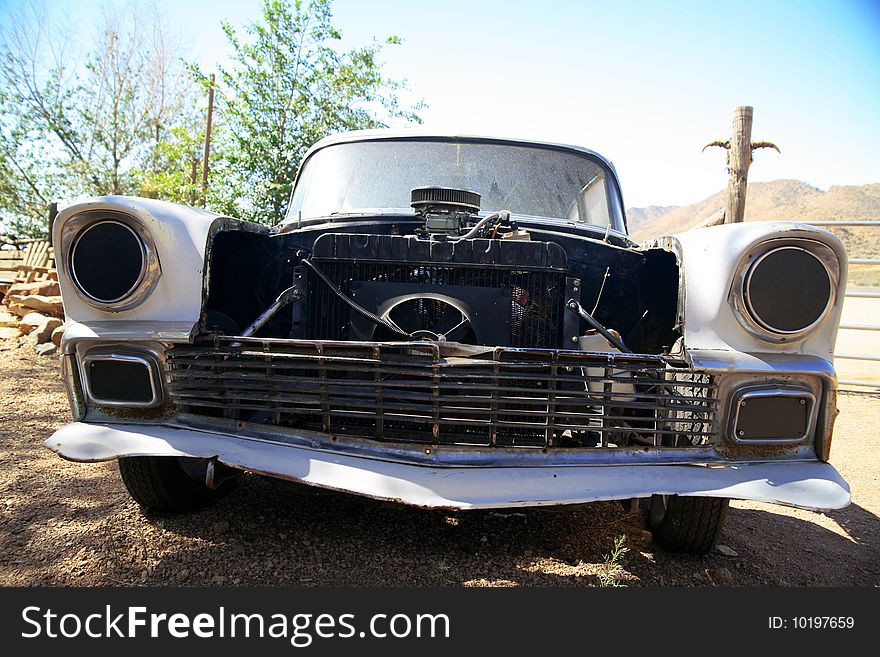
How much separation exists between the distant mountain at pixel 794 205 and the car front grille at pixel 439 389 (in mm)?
32020

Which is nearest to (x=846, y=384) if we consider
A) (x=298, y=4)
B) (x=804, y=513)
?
(x=804, y=513)

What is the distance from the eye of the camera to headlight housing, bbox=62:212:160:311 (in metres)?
1.97

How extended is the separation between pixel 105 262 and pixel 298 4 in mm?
11451

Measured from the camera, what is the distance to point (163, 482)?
222cm

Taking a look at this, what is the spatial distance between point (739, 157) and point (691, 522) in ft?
15.9

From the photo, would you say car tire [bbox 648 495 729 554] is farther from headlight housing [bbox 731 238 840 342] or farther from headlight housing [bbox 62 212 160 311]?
headlight housing [bbox 62 212 160 311]

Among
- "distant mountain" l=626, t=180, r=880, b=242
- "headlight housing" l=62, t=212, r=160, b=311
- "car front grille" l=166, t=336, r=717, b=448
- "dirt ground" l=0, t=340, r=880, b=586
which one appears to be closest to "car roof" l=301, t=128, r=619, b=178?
"headlight housing" l=62, t=212, r=160, b=311

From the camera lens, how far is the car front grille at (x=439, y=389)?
1.83 metres

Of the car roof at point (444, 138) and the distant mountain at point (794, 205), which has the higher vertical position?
the distant mountain at point (794, 205)

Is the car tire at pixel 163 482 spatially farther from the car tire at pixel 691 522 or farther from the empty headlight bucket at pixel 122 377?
the car tire at pixel 691 522

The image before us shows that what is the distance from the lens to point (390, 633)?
5.15 feet

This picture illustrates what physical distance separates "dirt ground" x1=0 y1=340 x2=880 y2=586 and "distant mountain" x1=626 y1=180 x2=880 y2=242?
3148 cm

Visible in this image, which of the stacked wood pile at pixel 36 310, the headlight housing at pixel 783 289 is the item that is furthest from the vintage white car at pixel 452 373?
the stacked wood pile at pixel 36 310

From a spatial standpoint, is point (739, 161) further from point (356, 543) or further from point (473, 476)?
point (356, 543)
